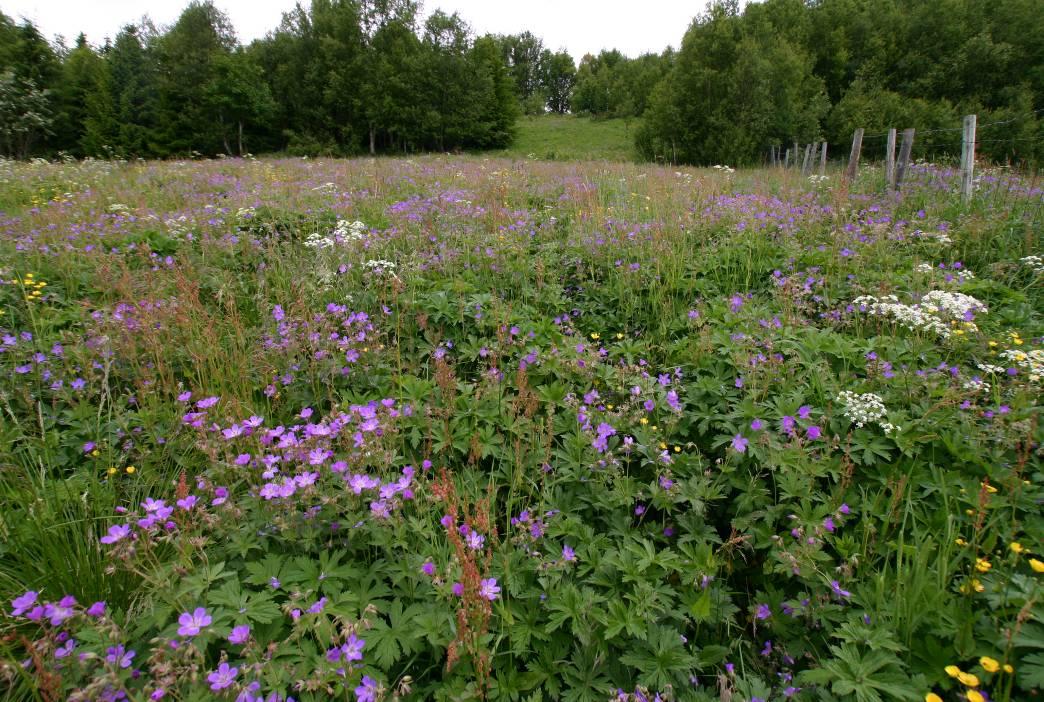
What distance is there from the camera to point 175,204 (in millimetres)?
6457

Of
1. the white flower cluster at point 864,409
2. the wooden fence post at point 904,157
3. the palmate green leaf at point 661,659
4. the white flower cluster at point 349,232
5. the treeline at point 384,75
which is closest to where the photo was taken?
the palmate green leaf at point 661,659

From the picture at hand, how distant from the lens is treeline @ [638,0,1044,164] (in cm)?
2098

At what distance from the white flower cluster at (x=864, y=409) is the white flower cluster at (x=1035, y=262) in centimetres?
295

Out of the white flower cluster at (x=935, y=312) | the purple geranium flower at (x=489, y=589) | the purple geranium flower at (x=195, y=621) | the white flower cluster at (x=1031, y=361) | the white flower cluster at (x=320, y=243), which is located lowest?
the purple geranium flower at (x=489, y=589)

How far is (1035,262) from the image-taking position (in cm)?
416

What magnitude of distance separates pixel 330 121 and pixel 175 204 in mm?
31049

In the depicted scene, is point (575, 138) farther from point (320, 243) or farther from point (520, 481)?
point (520, 481)

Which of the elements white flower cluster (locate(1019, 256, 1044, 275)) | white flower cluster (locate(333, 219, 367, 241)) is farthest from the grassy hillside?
white flower cluster (locate(1019, 256, 1044, 275))

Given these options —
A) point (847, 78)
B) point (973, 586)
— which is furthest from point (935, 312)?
point (847, 78)

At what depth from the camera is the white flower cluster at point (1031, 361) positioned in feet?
8.02

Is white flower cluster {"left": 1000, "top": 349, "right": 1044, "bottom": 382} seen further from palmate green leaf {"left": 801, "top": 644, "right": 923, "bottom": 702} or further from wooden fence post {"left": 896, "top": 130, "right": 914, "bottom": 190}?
wooden fence post {"left": 896, "top": 130, "right": 914, "bottom": 190}

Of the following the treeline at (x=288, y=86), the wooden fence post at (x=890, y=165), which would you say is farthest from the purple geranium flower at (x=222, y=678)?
the treeline at (x=288, y=86)

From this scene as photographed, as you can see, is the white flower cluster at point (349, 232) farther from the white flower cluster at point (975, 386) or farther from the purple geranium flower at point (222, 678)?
the white flower cluster at point (975, 386)

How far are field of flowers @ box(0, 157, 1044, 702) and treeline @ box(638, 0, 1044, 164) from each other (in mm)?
17277
